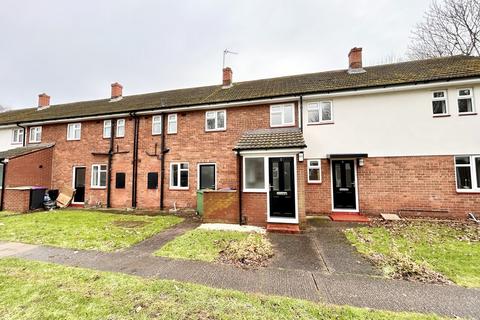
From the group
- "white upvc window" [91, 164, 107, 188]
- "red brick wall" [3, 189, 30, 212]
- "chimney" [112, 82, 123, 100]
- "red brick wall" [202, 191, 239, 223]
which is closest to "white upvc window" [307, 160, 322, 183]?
"red brick wall" [202, 191, 239, 223]

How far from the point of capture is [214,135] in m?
11.3

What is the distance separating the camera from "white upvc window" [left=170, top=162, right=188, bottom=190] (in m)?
11.6

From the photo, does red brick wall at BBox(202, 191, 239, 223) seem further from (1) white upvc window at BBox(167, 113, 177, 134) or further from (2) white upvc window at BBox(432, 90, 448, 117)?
(2) white upvc window at BBox(432, 90, 448, 117)

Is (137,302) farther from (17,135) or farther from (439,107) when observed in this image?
(17,135)

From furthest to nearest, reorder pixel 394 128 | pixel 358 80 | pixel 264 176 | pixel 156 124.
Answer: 1. pixel 156 124
2. pixel 358 80
3. pixel 394 128
4. pixel 264 176

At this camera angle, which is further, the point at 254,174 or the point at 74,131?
the point at 74,131

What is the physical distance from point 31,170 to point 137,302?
14.5 meters

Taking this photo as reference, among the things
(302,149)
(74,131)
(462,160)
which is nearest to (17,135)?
(74,131)

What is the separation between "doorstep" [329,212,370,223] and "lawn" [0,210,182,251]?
6.65 meters

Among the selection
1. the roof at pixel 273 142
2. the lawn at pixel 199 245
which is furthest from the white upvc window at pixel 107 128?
the lawn at pixel 199 245

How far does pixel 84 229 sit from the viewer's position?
7648mm

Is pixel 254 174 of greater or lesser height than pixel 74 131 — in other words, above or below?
below

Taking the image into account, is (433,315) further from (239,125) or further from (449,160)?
(239,125)

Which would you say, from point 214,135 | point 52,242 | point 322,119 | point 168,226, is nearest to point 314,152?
point 322,119
